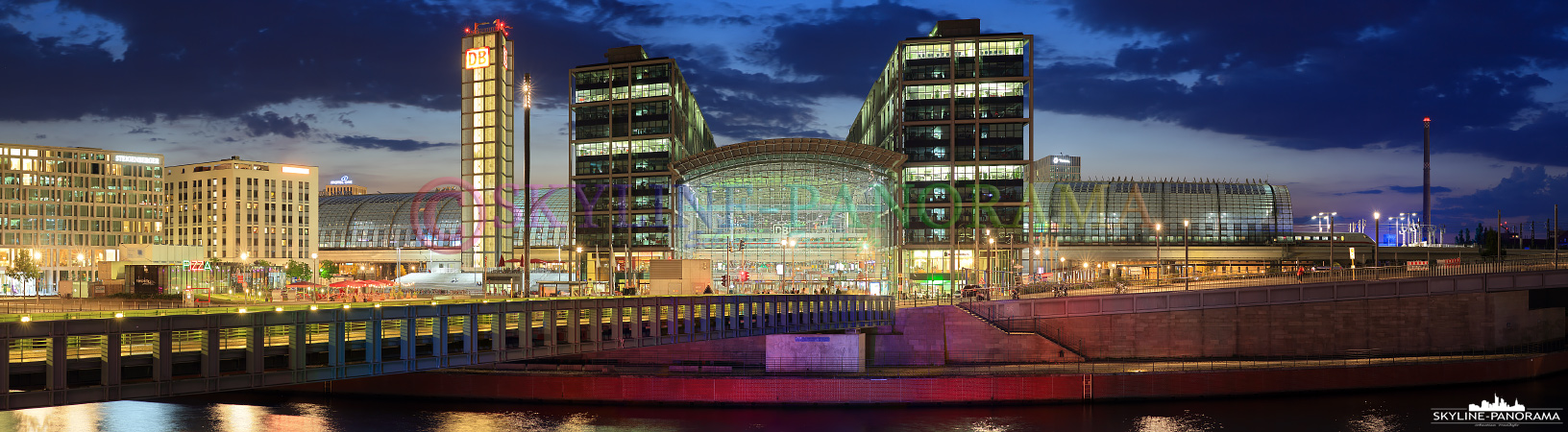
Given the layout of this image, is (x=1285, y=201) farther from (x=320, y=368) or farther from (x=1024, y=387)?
(x=320, y=368)

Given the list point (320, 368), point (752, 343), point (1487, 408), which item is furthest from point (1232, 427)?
point (320, 368)

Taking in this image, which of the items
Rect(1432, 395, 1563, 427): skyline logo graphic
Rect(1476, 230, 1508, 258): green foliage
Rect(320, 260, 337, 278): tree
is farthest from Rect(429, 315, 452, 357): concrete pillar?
Rect(320, 260, 337, 278): tree

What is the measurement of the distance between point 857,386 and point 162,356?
42596 mm

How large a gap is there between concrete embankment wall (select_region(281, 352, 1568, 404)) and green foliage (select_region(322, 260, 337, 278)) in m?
115

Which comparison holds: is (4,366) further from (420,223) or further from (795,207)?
(420,223)

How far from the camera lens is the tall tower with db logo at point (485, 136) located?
130250 millimetres

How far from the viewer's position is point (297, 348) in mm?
34594

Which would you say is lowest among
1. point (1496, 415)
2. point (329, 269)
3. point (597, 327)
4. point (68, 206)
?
point (1496, 415)

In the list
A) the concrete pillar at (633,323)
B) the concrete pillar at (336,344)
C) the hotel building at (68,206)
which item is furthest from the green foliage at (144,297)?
the hotel building at (68,206)

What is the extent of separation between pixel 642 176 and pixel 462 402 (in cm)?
8611

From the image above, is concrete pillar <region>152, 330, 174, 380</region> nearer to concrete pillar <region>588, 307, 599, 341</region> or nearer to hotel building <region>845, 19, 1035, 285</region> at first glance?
concrete pillar <region>588, 307, 599, 341</region>

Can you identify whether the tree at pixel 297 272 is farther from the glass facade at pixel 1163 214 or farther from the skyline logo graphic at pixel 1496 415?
the skyline logo graphic at pixel 1496 415

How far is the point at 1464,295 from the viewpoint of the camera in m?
79.8

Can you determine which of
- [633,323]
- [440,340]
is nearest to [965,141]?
[633,323]
